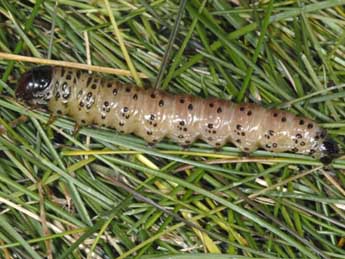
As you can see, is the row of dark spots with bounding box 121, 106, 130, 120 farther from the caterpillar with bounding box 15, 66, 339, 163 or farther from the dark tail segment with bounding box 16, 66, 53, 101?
the dark tail segment with bounding box 16, 66, 53, 101

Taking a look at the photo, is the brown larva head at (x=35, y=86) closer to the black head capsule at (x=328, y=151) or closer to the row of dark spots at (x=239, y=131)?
the row of dark spots at (x=239, y=131)

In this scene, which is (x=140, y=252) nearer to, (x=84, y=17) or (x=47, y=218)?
(x=47, y=218)

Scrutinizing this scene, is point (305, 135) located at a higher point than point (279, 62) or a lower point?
lower

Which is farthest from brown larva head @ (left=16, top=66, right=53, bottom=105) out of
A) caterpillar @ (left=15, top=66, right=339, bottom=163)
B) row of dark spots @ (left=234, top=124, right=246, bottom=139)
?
row of dark spots @ (left=234, top=124, right=246, bottom=139)

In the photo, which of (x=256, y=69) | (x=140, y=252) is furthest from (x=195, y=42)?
(x=140, y=252)

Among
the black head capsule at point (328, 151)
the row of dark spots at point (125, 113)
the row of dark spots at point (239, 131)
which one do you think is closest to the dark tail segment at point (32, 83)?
the row of dark spots at point (125, 113)

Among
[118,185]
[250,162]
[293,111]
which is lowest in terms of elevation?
[118,185]

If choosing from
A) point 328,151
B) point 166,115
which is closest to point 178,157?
point 166,115
